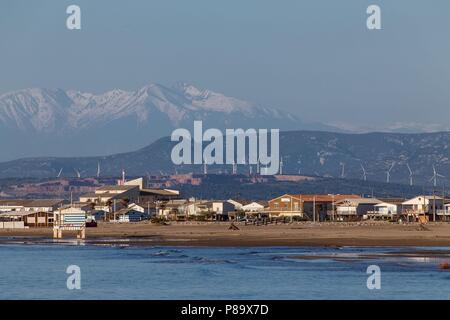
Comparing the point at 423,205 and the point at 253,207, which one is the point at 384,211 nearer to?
the point at 423,205

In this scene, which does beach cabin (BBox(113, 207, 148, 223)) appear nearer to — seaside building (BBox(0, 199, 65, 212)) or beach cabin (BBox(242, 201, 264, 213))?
seaside building (BBox(0, 199, 65, 212))

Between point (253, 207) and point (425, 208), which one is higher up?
point (253, 207)

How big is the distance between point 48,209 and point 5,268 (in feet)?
331

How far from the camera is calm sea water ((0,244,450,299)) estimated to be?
1882 inches

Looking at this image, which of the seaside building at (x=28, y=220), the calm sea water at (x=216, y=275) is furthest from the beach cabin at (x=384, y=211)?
the calm sea water at (x=216, y=275)

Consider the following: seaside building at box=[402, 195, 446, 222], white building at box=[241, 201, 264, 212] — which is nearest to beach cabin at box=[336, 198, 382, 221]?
seaside building at box=[402, 195, 446, 222]

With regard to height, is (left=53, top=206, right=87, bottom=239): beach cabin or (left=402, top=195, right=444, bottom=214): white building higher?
(left=402, top=195, right=444, bottom=214): white building

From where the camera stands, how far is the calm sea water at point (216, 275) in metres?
47.8

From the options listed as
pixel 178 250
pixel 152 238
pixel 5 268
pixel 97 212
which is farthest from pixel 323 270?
pixel 97 212

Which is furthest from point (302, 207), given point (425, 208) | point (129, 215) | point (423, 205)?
point (129, 215)

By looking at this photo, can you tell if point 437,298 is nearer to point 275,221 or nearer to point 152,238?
point 152,238

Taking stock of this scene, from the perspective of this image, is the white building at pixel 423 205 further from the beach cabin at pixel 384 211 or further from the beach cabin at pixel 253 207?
the beach cabin at pixel 253 207

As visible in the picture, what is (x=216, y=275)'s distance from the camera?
5575 centimetres
